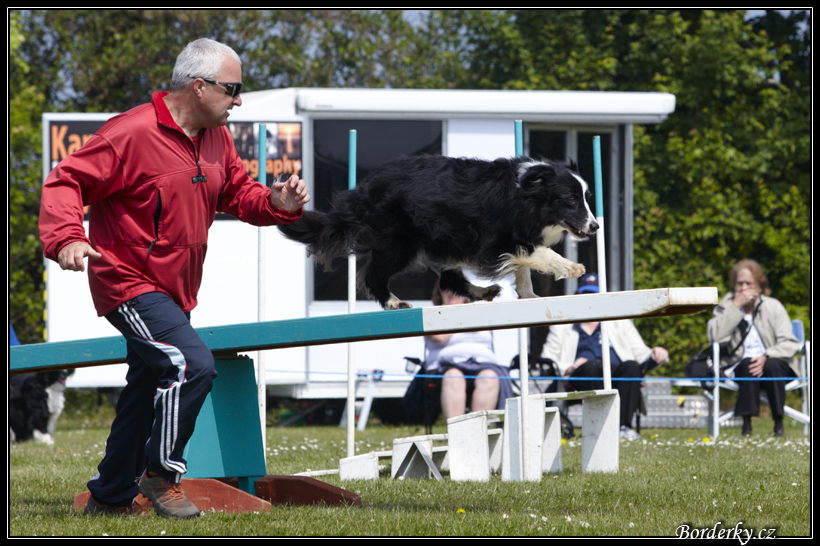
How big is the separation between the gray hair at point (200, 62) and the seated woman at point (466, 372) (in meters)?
3.64

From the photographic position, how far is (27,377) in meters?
7.64

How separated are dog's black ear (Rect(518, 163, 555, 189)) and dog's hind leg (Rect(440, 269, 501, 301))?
20.8 inches

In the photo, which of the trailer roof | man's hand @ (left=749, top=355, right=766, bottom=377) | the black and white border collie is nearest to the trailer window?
the trailer roof

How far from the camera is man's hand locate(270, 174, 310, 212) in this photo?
3.36 meters

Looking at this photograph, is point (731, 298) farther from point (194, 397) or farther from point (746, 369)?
point (194, 397)

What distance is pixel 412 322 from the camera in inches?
125

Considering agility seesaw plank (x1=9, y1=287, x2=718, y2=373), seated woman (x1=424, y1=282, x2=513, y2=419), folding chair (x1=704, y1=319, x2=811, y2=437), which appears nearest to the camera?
agility seesaw plank (x1=9, y1=287, x2=718, y2=373)

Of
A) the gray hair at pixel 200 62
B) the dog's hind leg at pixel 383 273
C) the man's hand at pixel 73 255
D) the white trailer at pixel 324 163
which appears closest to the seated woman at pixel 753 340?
the white trailer at pixel 324 163

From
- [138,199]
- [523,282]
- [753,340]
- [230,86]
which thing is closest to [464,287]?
[523,282]

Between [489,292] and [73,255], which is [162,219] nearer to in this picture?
[73,255]

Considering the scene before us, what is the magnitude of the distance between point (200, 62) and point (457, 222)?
44.7 inches

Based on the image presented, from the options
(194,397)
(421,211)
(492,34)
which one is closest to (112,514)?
(194,397)

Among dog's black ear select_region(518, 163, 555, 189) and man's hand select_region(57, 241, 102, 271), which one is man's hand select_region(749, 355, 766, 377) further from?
man's hand select_region(57, 241, 102, 271)

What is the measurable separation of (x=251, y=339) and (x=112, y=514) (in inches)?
35.1
